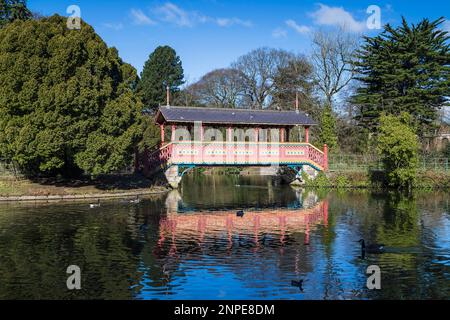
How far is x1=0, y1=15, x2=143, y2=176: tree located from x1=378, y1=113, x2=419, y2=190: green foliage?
2001cm

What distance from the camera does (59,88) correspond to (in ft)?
99.3

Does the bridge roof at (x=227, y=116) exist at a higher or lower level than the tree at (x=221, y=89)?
lower

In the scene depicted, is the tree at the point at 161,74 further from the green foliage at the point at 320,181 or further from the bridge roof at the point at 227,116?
the green foliage at the point at 320,181

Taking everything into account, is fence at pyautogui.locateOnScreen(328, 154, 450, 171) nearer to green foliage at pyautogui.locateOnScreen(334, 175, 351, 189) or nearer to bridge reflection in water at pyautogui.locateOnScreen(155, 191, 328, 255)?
green foliage at pyautogui.locateOnScreen(334, 175, 351, 189)

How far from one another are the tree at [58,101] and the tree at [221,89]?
39755 mm

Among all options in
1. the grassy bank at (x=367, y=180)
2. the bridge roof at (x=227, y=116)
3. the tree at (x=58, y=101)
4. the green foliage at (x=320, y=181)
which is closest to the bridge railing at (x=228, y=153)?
the bridge roof at (x=227, y=116)

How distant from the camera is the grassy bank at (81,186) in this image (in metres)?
32.3

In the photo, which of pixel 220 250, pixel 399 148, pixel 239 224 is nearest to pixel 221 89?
pixel 399 148

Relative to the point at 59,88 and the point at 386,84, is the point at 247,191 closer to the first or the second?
the point at 59,88

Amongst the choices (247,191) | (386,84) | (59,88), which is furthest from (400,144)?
(59,88)

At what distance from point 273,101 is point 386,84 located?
2001cm

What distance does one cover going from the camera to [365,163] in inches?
Answer: 1778

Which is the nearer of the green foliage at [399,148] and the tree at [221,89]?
the green foliage at [399,148]

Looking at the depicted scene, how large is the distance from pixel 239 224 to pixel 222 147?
1693cm
